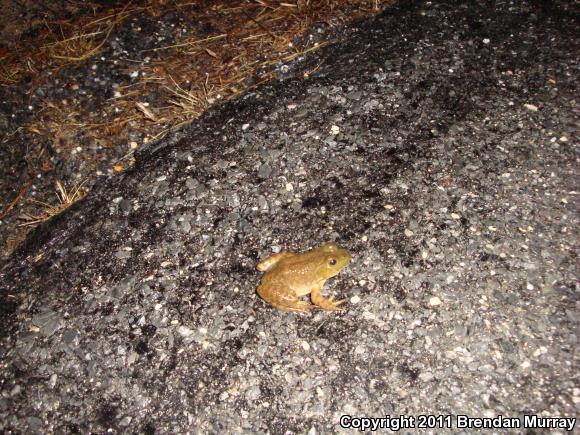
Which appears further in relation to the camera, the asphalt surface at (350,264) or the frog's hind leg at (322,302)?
the frog's hind leg at (322,302)

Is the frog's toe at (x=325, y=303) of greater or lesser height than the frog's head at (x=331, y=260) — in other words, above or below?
below

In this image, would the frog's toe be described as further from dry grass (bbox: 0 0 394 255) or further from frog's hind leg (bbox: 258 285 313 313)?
dry grass (bbox: 0 0 394 255)

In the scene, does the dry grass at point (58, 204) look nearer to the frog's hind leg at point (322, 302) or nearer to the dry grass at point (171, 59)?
the dry grass at point (171, 59)

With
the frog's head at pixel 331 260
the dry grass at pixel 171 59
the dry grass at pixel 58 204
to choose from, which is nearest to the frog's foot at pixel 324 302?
the frog's head at pixel 331 260

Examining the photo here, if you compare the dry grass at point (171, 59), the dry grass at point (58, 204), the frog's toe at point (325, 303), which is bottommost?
the frog's toe at point (325, 303)

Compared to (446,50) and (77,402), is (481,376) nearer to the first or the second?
(77,402)

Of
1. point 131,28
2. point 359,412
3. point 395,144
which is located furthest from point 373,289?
point 131,28

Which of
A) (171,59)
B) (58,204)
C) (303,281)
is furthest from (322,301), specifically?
(171,59)
